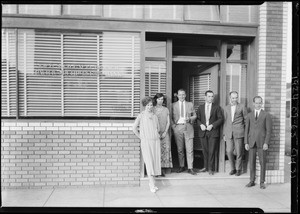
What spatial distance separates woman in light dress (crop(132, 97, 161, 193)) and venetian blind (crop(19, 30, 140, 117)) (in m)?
0.42

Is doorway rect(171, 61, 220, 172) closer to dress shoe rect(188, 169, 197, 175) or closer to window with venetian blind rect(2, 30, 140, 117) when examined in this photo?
dress shoe rect(188, 169, 197, 175)

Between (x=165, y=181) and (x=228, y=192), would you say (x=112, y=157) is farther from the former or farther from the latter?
(x=228, y=192)

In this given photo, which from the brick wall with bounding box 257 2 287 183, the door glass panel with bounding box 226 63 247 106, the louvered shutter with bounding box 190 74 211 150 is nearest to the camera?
the brick wall with bounding box 257 2 287 183

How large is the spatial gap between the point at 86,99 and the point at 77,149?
100 cm

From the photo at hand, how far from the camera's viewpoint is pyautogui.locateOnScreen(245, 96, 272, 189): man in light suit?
18.9 feet

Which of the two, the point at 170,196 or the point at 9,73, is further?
the point at 9,73

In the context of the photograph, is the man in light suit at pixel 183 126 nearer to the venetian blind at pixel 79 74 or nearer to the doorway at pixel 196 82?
the doorway at pixel 196 82

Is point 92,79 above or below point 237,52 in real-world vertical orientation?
below

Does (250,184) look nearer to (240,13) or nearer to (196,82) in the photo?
(196,82)

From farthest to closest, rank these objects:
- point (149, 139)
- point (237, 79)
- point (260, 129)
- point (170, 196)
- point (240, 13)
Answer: point (237, 79) → point (240, 13) → point (260, 129) → point (149, 139) → point (170, 196)

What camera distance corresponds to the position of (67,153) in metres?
5.71

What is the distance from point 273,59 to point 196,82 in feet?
6.38

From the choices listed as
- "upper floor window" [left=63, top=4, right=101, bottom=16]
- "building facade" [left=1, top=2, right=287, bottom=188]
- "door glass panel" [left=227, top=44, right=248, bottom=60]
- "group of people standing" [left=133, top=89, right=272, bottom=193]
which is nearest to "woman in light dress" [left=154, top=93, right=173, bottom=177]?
"group of people standing" [left=133, top=89, right=272, bottom=193]

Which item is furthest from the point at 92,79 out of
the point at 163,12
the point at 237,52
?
the point at 237,52
